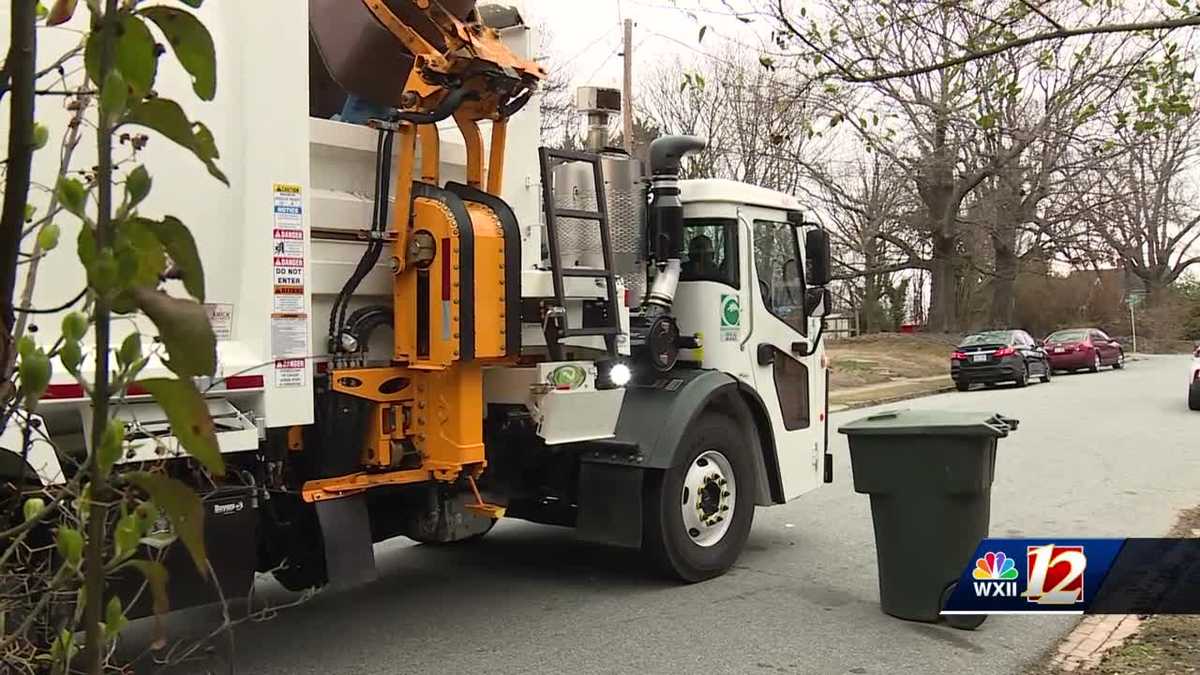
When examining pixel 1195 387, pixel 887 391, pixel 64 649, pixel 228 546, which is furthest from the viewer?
pixel 887 391

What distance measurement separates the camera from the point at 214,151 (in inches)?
35.5

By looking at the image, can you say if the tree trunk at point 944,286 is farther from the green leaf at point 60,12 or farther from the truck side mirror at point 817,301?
the green leaf at point 60,12

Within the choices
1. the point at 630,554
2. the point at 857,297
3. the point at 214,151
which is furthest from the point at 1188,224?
the point at 214,151

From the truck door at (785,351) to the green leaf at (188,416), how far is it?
6.54m

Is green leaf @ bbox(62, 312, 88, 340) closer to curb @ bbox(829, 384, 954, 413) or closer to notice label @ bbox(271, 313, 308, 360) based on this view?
notice label @ bbox(271, 313, 308, 360)

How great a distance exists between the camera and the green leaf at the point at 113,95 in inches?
31.9

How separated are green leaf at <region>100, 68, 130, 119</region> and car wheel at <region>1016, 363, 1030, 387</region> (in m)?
26.5

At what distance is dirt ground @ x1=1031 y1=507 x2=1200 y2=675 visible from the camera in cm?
504

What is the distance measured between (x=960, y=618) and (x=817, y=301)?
2678 millimetres

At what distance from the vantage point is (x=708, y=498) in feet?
22.5

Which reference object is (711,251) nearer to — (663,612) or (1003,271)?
(663,612)

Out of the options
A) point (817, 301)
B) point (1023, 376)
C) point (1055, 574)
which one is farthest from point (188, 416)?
point (1023, 376)

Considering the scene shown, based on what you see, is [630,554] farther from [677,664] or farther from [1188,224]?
[1188,224]

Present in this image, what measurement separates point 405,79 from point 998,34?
336cm
